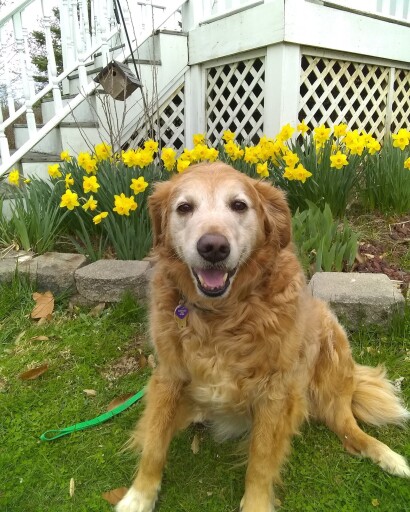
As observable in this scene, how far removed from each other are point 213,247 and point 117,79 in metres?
3.17

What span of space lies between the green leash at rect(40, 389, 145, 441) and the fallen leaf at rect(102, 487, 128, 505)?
0.40 metres

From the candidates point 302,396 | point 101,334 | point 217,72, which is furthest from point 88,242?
point 217,72

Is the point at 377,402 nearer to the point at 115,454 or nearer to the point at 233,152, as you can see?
the point at 115,454

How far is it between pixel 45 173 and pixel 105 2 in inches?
91.8

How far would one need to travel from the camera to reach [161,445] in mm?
1764

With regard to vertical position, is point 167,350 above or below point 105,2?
below

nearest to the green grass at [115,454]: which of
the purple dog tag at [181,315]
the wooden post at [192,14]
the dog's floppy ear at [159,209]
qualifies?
the purple dog tag at [181,315]

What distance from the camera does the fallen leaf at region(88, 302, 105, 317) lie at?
9.98ft

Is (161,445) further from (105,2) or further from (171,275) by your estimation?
(105,2)

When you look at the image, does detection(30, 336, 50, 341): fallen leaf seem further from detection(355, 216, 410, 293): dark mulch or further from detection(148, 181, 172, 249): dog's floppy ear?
detection(355, 216, 410, 293): dark mulch

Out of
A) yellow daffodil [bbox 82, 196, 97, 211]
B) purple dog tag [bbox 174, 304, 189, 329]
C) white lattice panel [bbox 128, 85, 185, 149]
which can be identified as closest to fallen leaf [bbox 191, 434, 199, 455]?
purple dog tag [bbox 174, 304, 189, 329]

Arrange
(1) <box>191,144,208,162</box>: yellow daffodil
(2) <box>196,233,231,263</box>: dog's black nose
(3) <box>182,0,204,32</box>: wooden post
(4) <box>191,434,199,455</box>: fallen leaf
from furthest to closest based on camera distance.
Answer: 1. (3) <box>182,0,204,32</box>: wooden post
2. (1) <box>191,144,208,162</box>: yellow daffodil
3. (4) <box>191,434,199,455</box>: fallen leaf
4. (2) <box>196,233,231,263</box>: dog's black nose

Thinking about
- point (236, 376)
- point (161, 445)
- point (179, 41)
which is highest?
point (179, 41)

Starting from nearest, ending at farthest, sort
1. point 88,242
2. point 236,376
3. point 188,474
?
point 236,376, point 188,474, point 88,242
